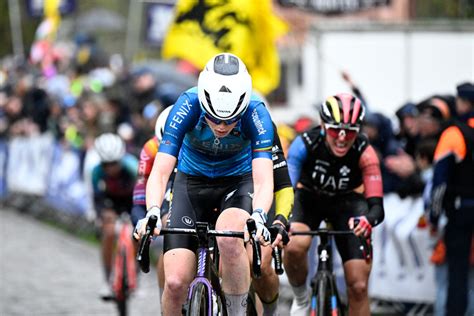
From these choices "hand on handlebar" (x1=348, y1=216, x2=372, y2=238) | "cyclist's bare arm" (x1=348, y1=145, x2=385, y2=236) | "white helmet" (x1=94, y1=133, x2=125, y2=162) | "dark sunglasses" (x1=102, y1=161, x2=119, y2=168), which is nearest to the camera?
"hand on handlebar" (x1=348, y1=216, x2=372, y2=238)

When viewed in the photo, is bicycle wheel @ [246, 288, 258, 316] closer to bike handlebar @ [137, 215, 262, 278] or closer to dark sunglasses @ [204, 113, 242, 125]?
bike handlebar @ [137, 215, 262, 278]

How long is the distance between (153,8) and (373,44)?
10.3 meters

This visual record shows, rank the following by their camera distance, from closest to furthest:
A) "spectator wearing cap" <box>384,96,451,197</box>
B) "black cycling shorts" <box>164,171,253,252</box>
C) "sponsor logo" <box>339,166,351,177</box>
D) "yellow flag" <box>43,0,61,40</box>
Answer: "black cycling shorts" <box>164,171,253,252</box> < "sponsor logo" <box>339,166,351,177</box> < "spectator wearing cap" <box>384,96,451,197</box> < "yellow flag" <box>43,0,61,40</box>

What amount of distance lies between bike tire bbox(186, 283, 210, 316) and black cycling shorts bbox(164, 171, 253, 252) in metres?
0.57

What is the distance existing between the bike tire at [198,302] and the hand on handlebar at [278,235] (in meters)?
0.56

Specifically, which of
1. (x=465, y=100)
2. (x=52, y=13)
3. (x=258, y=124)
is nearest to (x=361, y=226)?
(x=258, y=124)

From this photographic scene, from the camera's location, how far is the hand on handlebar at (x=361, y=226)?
29.8 ft

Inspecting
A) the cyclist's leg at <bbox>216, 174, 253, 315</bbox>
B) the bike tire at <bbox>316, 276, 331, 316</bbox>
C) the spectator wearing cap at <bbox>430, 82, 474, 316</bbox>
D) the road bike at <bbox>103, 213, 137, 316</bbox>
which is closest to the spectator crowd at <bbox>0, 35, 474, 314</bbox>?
the spectator wearing cap at <bbox>430, 82, 474, 316</bbox>

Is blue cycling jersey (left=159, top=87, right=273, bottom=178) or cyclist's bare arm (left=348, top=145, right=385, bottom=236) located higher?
blue cycling jersey (left=159, top=87, right=273, bottom=178)

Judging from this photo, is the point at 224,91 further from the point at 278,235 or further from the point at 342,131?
the point at 342,131

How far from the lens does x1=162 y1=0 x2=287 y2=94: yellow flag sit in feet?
51.1

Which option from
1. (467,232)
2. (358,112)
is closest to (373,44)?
(467,232)

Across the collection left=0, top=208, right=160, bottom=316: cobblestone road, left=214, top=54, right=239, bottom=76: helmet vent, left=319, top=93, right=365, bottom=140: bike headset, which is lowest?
left=0, top=208, right=160, bottom=316: cobblestone road

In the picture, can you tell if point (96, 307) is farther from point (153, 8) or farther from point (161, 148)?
point (153, 8)
